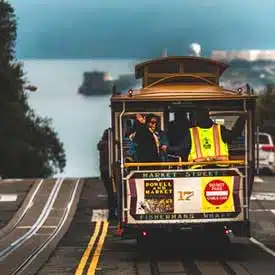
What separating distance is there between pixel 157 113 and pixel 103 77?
128158 mm

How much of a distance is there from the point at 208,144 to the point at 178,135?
772 millimetres

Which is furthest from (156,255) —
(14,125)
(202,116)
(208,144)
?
(14,125)

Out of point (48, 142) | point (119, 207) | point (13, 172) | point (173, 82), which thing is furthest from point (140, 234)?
point (48, 142)

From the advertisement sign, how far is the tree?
1967 inches

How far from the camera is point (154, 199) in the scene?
1415 centimetres

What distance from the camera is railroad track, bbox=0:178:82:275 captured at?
50.2 ft

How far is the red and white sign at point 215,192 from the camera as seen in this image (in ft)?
46.4

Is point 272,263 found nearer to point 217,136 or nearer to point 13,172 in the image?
point 217,136

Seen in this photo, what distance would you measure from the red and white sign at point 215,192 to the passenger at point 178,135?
643mm

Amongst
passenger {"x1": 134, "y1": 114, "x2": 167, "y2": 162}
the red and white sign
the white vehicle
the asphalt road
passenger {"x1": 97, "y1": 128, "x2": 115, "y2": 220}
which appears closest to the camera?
the asphalt road

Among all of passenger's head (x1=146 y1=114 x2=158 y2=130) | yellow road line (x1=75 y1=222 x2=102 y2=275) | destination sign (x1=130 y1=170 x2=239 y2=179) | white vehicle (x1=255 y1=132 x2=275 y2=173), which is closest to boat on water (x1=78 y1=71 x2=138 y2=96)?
white vehicle (x1=255 y1=132 x2=275 y2=173)

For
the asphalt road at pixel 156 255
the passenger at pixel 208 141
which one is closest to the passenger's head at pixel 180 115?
the passenger at pixel 208 141

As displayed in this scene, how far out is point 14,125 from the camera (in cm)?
7219

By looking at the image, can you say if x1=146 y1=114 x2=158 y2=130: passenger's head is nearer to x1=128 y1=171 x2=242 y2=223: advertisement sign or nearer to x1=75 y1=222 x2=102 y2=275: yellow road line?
x1=128 y1=171 x2=242 y2=223: advertisement sign
